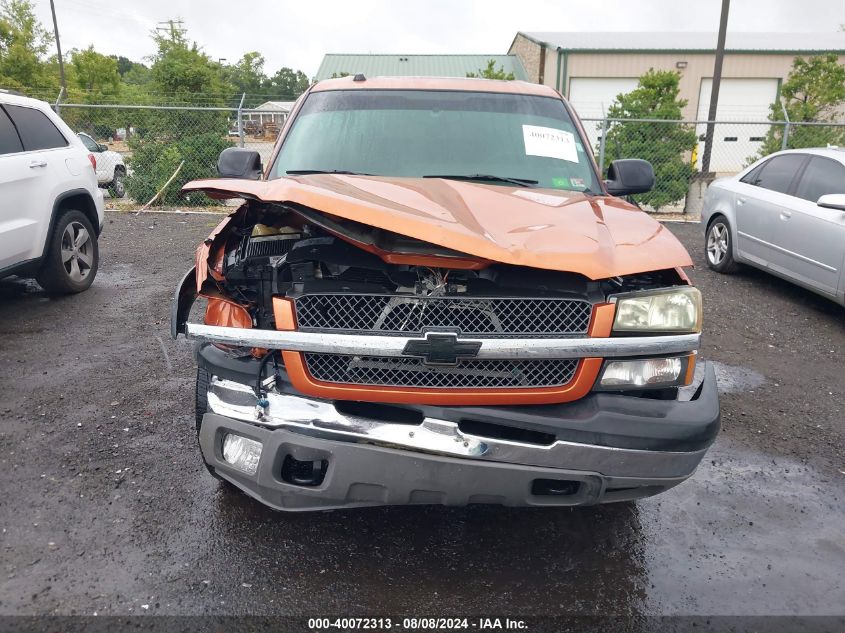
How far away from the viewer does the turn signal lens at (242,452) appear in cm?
242

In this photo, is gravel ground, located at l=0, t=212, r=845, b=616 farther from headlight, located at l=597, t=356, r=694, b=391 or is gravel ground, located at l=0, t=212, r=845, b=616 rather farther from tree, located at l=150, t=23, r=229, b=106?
tree, located at l=150, t=23, r=229, b=106

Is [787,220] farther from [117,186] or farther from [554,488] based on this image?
[117,186]

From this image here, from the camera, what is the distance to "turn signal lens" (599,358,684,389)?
241 cm

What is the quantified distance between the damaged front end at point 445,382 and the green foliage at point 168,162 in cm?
1134

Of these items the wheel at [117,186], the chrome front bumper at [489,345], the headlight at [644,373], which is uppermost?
the chrome front bumper at [489,345]

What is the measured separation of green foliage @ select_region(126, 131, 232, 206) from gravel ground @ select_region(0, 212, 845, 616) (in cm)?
921

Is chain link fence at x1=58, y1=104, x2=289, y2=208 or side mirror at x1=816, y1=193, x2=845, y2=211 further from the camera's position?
chain link fence at x1=58, y1=104, x2=289, y2=208

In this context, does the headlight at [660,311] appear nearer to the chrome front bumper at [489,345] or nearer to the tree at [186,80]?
the chrome front bumper at [489,345]

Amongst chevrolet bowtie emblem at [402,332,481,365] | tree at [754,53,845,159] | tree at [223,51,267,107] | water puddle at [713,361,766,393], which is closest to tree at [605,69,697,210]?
tree at [754,53,845,159]

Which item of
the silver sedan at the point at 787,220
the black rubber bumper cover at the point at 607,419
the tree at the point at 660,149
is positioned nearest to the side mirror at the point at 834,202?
the silver sedan at the point at 787,220

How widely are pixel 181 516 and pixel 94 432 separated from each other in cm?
110

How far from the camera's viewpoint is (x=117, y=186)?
13.9m

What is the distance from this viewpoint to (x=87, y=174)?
21.5ft

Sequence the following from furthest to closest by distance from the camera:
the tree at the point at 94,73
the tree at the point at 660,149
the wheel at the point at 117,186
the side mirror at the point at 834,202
→ the tree at the point at 94,73
the wheel at the point at 117,186
the tree at the point at 660,149
the side mirror at the point at 834,202
